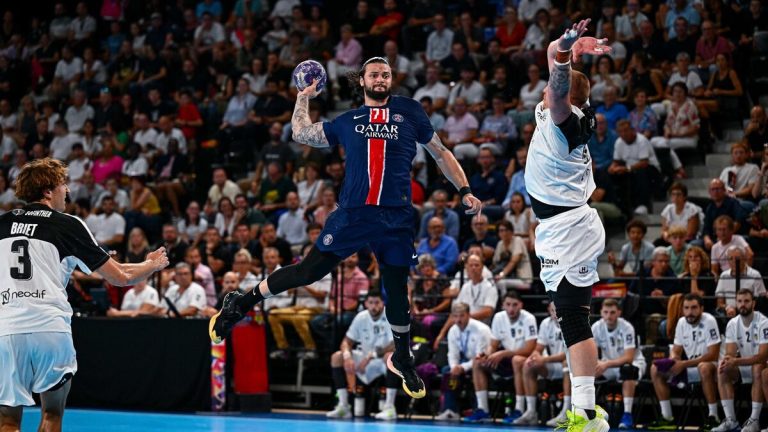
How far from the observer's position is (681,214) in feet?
52.0

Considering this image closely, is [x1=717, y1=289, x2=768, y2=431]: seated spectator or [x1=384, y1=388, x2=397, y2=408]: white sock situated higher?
[x1=717, y1=289, x2=768, y2=431]: seated spectator

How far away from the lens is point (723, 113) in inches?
691

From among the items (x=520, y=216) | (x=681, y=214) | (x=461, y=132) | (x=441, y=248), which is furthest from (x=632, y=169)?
(x=461, y=132)

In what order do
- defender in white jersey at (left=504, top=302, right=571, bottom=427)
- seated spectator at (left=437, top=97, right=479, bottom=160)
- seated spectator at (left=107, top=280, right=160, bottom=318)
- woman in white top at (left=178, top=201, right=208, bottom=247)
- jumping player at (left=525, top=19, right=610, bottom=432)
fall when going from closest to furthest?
jumping player at (left=525, top=19, right=610, bottom=432) < defender in white jersey at (left=504, top=302, right=571, bottom=427) < seated spectator at (left=107, top=280, right=160, bottom=318) < seated spectator at (left=437, top=97, right=479, bottom=160) < woman in white top at (left=178, top=201, right=208, bottom=247)

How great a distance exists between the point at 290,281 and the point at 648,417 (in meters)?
7.82

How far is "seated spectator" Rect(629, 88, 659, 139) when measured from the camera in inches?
676

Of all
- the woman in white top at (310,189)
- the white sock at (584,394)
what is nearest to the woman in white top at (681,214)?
the woman in white top at (310,189)

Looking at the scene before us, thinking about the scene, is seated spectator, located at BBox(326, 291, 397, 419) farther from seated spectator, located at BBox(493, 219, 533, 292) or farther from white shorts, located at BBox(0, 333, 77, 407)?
white shorts, located at BBox(0, 333, 77, 407)

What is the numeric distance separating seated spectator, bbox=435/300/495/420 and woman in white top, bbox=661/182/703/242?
2.98 meters

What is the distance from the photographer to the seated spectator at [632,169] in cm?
1666

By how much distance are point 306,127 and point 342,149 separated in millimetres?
10604

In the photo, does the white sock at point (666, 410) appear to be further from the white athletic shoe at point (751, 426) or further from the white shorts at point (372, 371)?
the white shorts at point (372, 371)

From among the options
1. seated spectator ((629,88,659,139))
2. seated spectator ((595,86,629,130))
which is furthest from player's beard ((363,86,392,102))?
seated spectator ((595,86,629,130))

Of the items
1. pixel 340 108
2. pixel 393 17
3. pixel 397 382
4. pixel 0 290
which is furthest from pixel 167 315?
pixel 0 290
